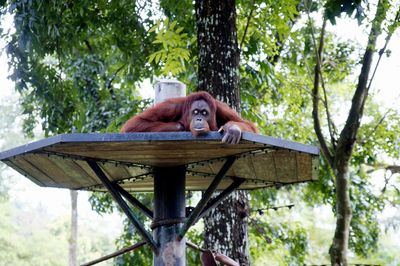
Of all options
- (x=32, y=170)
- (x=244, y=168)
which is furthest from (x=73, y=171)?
(x=244, y=168)

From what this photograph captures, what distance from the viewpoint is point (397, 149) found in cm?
800

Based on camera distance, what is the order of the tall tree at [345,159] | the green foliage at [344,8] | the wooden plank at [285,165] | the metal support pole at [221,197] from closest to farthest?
the wooden plank at [285,165] < the metal support pole at [221,197] < the green foliage at [344,8] < the tall tree at [345,159]

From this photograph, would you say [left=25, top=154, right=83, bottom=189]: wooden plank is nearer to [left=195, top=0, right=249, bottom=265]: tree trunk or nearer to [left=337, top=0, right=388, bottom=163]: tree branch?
[left=195, top=0, right=249, bottom=265]: tree trunk

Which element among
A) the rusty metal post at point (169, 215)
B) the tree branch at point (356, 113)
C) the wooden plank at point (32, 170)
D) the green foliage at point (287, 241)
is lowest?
the green foliage at point (287, 241)

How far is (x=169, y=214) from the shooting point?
299 cm

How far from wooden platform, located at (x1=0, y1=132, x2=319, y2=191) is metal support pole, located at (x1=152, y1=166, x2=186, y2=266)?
0.06 m

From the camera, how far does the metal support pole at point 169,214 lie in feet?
9.58

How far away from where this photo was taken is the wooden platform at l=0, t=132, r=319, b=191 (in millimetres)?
2465

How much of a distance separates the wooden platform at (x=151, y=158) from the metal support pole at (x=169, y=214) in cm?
6

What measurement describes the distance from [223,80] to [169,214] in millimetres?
1477

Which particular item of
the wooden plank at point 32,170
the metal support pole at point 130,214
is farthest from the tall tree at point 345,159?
the metal support pole at point 130,214

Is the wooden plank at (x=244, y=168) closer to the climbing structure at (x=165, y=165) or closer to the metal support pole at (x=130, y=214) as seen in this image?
the climbing structure at (x=165, y=165)

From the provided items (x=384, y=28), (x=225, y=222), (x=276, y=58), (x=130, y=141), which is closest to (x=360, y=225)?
(x=276, y=58)

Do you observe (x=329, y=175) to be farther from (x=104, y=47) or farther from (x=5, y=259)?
(x=5, y=259)
